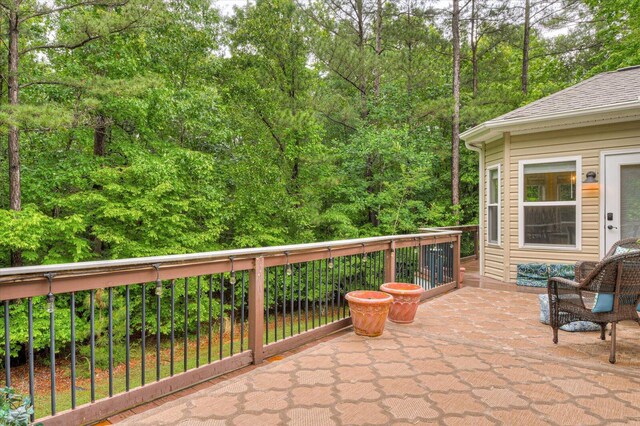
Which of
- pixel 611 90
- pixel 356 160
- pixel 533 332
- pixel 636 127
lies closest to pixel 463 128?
pixel 356 160

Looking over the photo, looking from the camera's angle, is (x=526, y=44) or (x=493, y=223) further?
(x=526, y=44)

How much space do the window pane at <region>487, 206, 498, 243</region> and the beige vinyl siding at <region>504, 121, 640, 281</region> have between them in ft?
1.63

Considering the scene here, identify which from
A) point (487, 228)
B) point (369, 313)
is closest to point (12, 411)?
point (369, 313)

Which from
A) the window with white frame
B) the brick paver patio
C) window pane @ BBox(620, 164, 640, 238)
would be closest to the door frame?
window pane @ BBox(620, 164, 640, 238)

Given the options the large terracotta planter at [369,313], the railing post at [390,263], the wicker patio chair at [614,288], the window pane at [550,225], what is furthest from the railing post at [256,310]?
the window pane at [550,225]

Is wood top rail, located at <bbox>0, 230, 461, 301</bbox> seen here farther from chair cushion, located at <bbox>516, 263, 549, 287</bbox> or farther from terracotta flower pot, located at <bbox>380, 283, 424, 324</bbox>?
chair cushion, located at <bbox>516, 263, 549, 287</bbox>

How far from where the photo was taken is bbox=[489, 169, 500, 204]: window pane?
688cm

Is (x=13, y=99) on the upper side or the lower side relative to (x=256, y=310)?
upper

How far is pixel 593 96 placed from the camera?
605 centimetres

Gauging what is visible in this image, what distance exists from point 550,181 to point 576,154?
1.71ft

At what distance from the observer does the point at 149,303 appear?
7.69 m

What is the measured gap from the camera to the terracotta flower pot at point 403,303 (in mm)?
4031

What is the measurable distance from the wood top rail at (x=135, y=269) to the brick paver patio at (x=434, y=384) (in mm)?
800

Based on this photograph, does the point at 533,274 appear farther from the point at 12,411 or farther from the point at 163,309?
the point at 163,309
